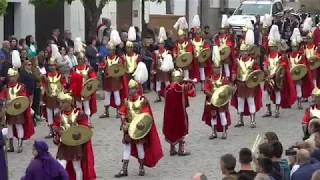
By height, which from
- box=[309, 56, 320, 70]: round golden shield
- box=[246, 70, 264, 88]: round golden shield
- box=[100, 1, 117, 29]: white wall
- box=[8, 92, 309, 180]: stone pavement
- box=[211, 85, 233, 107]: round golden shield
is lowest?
box=[8, 92, 309, 180]: stone pavement

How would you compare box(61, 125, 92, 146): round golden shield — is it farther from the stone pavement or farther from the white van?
the white van

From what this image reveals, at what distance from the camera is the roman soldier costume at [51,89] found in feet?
62.3

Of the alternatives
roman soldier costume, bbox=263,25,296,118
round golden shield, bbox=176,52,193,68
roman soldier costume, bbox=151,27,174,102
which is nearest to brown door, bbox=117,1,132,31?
round golden shield, bbox=176,52,193,68

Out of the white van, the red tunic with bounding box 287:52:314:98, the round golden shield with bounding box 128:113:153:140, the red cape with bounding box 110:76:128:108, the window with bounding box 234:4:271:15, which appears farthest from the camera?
the window with bounding box 234:4:271:15

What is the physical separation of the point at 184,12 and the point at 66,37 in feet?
55.5

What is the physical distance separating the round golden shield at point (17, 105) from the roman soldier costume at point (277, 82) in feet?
19.4

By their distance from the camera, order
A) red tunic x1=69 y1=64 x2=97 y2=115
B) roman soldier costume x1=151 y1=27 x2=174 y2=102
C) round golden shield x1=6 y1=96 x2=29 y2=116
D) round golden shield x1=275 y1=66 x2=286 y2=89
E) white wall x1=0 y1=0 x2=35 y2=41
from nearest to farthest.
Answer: round golden shield x1=6 y1=96 x2=29 y2=116, red tunic x1=69 y1=64 x2=97 y2=115, round golden shield x1=275 y1=66 x2=286 y2=89, roman soldier costume x1=151 y1=27 x2=174 y2=102, white wall x1=0 y1=0 x2=35 y2=41

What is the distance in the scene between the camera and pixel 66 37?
25406 mm

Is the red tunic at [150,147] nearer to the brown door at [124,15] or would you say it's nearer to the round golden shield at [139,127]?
the round golden shield at [139,127]

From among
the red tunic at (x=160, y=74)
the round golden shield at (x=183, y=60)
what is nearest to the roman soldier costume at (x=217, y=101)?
the red tunic at (x=160, y=74)

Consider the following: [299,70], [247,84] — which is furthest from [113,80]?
[299,70]

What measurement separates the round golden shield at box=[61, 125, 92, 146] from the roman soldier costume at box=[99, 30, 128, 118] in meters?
6.62

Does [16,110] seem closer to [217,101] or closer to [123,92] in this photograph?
[217,101]

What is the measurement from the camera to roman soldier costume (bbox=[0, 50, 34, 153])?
1753cm
